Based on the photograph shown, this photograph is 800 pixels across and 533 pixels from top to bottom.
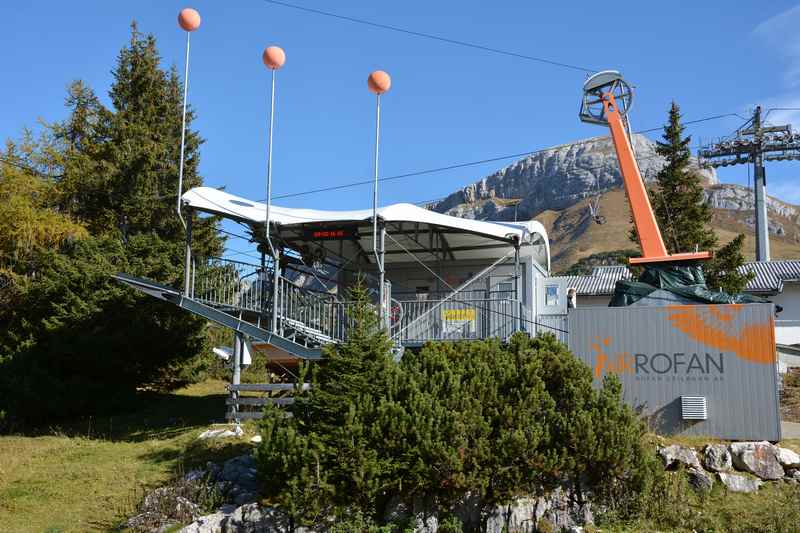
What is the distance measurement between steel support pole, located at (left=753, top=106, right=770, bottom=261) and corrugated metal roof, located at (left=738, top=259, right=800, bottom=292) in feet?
4.08

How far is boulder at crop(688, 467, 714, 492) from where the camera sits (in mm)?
12828

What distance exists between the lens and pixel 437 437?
11.5m

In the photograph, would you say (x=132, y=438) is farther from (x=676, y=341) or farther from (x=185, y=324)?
(x=676, y=341)

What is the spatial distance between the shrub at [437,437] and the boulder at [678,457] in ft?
3.42

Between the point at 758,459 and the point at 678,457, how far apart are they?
4.62 feet

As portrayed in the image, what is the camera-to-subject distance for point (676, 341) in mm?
15789

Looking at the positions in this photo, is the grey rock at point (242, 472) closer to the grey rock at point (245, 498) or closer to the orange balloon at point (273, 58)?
the grey rock at point (245, 498)

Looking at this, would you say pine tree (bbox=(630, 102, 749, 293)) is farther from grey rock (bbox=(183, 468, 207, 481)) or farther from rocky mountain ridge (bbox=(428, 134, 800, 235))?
rocky mountain ridge (bbox=(428, 134, 800, 235))

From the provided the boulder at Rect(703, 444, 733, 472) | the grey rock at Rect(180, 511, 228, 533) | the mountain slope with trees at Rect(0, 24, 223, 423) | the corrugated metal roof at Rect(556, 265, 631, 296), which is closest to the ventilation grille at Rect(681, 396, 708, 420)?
the boulder at Rect(703, 444, 733, 472)

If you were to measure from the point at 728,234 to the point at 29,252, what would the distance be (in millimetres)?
104619

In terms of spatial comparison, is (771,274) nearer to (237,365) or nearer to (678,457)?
(678,457)

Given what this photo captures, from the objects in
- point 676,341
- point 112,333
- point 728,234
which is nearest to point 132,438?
point 112,333

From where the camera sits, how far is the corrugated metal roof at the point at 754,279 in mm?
40562

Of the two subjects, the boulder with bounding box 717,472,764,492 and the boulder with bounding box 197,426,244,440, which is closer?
the boulder with bounding box 717,472,764,492
